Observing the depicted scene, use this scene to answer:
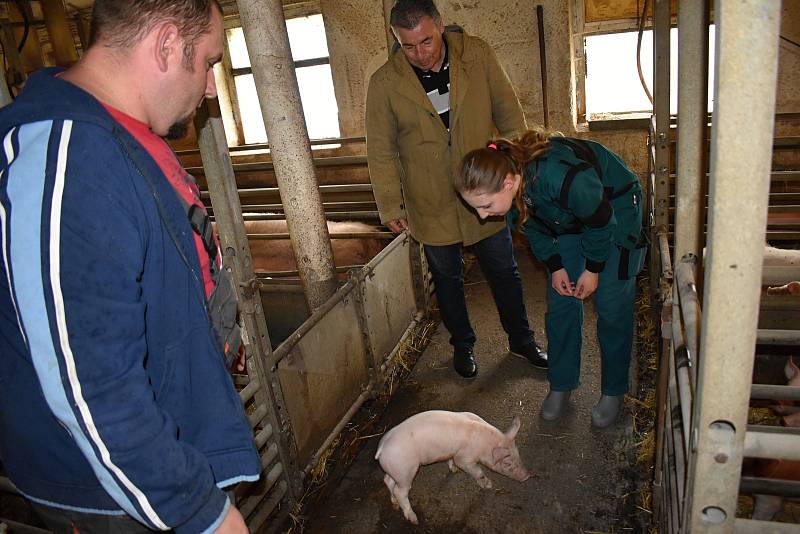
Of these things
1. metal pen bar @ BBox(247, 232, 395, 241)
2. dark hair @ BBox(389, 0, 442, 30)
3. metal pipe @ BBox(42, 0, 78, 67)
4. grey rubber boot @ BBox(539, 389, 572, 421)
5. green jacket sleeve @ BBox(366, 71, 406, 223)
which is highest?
metal pipe @ BBox(42, 0, 78, 67)

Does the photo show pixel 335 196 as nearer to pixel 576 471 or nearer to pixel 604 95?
pixel 604 95

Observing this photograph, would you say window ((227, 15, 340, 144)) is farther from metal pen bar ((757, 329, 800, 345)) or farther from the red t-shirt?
metal pen bar ((757, 329, 800, 345))

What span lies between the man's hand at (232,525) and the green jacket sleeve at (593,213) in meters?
1.95

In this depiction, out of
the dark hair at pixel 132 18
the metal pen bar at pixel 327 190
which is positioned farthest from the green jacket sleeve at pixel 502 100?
the dark hair at pixel 132 18

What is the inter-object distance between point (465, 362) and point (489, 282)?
0.57 metres

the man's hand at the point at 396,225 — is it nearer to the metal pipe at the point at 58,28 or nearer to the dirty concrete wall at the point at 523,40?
the dirty concrete wall at the point at 523,40

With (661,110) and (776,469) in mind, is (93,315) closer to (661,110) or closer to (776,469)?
(776,469)

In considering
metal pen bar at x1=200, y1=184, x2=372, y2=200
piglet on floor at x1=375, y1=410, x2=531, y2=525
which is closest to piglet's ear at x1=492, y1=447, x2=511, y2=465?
piglet on floor at x1=375, y1=410, x2=531, y2=525

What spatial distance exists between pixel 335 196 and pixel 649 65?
3765 mm

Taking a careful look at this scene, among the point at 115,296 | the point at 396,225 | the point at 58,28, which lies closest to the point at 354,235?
the point at 396,225

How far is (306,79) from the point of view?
26.0 ft

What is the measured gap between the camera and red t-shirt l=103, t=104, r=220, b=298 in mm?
1309

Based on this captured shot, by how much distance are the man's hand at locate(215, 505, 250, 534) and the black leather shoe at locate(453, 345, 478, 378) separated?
111 inches

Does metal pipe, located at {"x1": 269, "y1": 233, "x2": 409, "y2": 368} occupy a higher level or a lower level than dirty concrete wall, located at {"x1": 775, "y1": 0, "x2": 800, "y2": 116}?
lower
